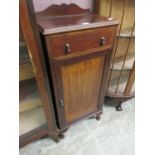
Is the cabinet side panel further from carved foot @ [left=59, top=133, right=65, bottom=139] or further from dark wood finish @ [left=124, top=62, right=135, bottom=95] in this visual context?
dark wood finish @ [left=124, top=62, right=135, bottom=95]

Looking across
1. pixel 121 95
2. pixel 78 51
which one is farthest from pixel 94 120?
pixel 78 51

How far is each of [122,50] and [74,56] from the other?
637 millimetres

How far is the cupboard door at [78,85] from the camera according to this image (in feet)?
3.26

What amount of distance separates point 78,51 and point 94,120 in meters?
0.84

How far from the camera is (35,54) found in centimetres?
83

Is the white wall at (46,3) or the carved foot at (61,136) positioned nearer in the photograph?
the white wall at (46,3)

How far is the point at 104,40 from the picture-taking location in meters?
1.00

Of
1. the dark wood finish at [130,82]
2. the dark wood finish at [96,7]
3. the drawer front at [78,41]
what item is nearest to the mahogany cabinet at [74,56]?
the drawer front at [78,41]

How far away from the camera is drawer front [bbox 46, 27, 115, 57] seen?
835 mm

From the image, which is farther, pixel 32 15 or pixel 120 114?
pixel 120 114

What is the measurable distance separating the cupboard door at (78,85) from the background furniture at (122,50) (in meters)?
0.25

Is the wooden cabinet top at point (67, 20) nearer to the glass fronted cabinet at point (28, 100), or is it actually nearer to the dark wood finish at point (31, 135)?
the glass fronted cabinet at point (28, 100)
